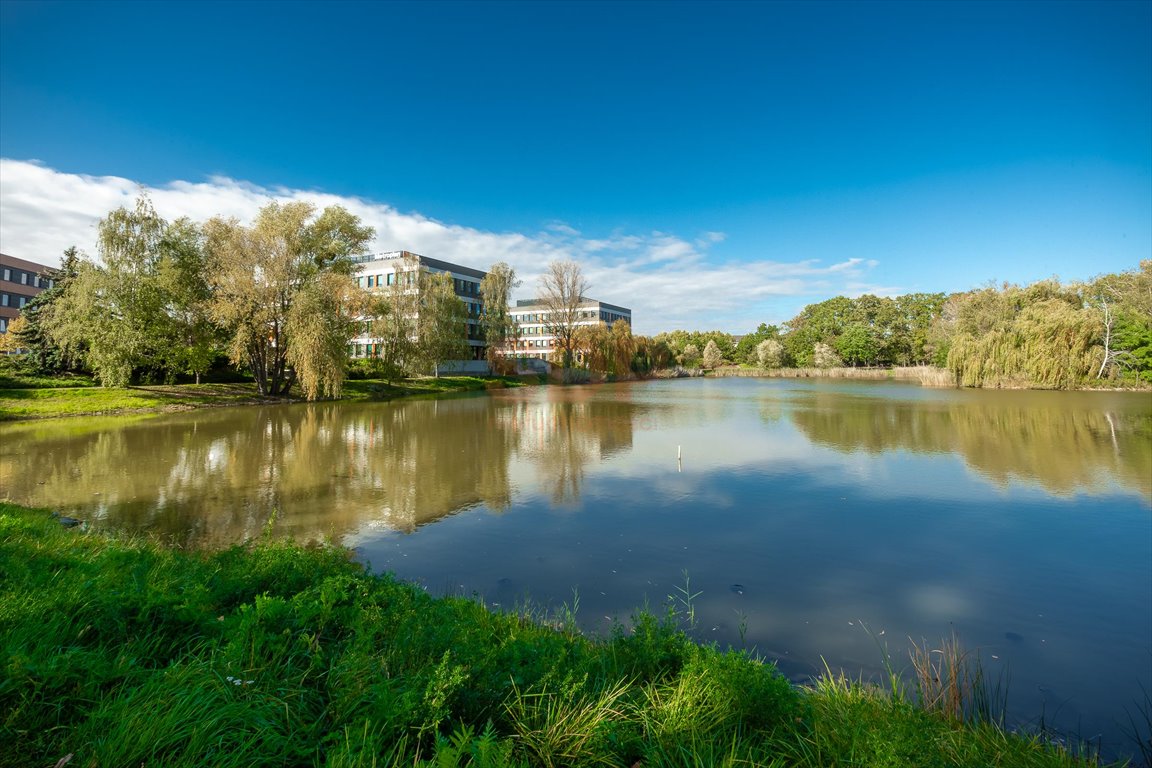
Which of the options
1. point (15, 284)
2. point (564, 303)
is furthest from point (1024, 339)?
point (15, 284)

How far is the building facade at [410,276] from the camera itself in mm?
59259

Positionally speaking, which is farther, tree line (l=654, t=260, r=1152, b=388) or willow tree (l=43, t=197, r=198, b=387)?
tree line (l=654, t=260, r=1152, b=388)

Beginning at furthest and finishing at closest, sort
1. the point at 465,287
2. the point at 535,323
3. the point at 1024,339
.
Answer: the point at 535,323 < the point at 465,287 < the point at 1024,339

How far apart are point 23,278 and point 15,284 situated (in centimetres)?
205

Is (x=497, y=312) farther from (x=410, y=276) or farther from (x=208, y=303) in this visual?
(x=208, y=303)

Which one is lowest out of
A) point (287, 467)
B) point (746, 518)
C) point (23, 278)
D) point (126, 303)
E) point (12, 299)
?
point (746, 518)

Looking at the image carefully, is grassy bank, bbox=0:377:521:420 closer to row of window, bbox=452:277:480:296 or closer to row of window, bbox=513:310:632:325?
row of window, bbox=452:277:480:296

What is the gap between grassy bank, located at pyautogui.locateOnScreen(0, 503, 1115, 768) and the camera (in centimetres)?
298

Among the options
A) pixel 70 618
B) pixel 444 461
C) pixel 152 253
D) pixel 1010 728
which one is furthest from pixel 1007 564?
pixel 152 253

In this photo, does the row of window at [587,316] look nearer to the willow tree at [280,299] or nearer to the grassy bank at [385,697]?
the willow tree at [280,299]

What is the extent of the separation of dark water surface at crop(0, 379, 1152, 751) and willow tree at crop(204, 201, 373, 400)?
35.3ft

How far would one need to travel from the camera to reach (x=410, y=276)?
2104 inches

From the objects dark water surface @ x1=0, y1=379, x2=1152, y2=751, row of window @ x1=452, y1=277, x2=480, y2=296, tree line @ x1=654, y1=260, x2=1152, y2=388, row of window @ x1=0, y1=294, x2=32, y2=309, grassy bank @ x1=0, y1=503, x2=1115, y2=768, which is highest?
row of window @ x1=452, y1=277, x2=480, y2=296

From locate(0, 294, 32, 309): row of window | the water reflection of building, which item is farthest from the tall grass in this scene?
locate(0, 294, 32, 309): row of window
